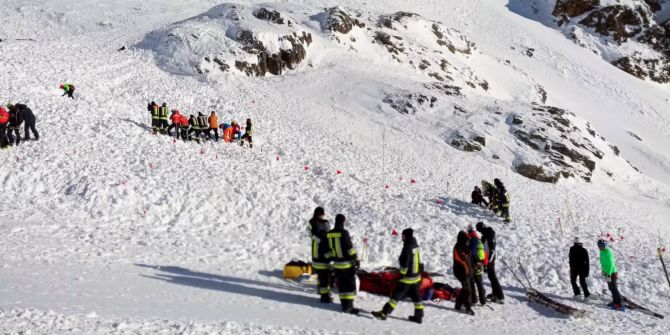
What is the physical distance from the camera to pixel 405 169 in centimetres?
2467

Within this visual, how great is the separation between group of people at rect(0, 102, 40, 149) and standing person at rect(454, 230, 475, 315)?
622 inches

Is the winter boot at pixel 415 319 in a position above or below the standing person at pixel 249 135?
above

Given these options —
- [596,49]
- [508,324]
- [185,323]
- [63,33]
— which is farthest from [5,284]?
[596,49]

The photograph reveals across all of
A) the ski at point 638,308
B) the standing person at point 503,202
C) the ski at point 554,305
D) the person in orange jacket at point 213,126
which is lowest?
the standing person at point 503,202

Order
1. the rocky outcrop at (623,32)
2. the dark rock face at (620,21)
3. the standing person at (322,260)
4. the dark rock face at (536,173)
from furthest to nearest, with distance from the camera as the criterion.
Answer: the dark rock face at (620,21) → the rocky outcrop at (623,32) → the dark rock face at (536,173) → the standing person at (322,260)

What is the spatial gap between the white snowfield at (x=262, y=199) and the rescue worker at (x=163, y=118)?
0.85m

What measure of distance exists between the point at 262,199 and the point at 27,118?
9.31 m

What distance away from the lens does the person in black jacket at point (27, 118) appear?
57.5 ft

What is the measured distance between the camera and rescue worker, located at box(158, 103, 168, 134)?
2114cm

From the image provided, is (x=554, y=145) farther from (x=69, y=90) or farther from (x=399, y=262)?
(x=69, y=90)

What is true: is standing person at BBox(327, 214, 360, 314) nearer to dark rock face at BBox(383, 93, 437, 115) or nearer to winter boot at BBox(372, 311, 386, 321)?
winter boot at BBox(372, 311, 386, 321)

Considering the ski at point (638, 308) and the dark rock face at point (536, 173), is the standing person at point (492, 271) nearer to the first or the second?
the ski at point (638, 308)

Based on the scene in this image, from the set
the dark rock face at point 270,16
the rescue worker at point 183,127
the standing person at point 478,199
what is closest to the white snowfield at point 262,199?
the standing person at point 478,199

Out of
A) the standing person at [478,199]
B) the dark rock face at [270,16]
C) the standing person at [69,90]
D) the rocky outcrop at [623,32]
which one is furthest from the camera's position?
the rocky outcrop at [623,32]
